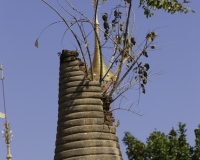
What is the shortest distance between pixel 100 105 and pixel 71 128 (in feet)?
2.13

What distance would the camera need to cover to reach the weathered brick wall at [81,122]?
8508 mm

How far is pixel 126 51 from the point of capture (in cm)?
983

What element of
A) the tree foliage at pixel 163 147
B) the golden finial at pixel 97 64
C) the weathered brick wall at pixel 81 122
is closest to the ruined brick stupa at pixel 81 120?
the weathered brick wall at pixel 81 122

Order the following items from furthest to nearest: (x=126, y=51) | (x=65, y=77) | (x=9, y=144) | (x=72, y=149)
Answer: (x=9, y=144) < (x=126, y=51) < (x=65, y=77) < (x=72, y=149)

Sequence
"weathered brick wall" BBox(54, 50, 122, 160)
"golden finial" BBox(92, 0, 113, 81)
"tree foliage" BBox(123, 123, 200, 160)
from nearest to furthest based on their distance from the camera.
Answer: "weathered brick wall" BBox(54, 50, 122, 160) → "golden finial" BBox(92, 0, 113, 81) → "tree foliage" BBox(123, 123, 200, 160)

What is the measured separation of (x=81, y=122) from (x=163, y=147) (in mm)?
5513

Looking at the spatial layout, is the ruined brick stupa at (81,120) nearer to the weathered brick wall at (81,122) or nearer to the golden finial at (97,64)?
the weathered brick wall at (81,122)

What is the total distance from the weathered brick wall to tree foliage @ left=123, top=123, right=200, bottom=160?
5.11m

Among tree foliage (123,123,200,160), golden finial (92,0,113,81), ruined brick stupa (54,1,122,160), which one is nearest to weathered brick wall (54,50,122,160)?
ruined brick stupa (54,1,122,160)

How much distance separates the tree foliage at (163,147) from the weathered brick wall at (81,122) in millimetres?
5113

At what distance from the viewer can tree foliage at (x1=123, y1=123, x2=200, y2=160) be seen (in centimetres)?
1381

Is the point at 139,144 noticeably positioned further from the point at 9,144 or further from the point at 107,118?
the point at 107,118

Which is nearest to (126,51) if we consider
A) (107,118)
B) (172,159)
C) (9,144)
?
(107,118)

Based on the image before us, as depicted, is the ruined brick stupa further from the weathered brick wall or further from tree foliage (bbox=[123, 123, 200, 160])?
tree foliage (bbox=[123, 123, 200, 160])
